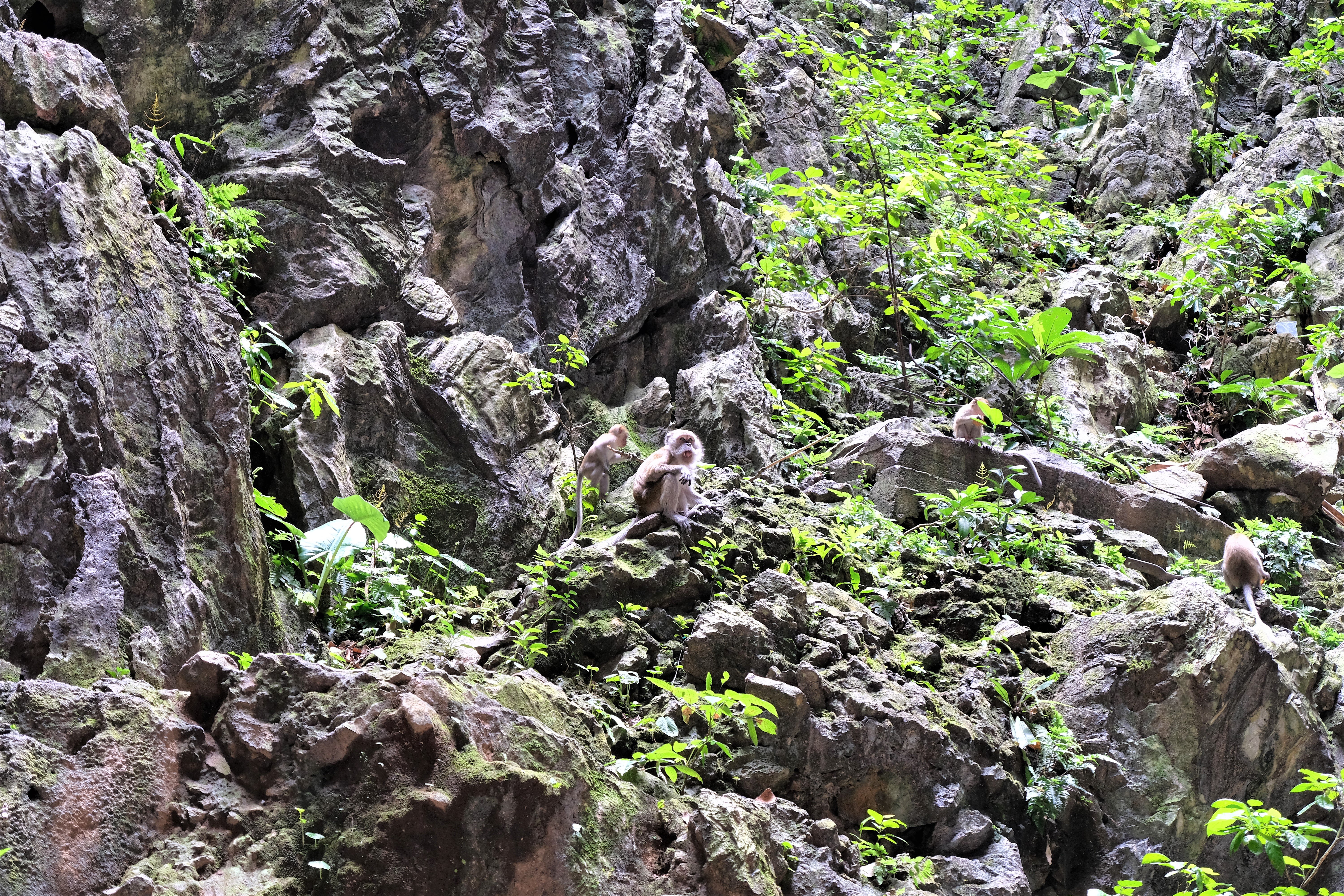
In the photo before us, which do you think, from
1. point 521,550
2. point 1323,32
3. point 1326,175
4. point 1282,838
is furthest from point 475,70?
point 1323,32

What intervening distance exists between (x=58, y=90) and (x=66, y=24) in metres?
2.30

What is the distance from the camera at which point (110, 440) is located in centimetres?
448

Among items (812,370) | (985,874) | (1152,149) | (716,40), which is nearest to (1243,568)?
(812,370)

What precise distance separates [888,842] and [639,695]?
5.02ft

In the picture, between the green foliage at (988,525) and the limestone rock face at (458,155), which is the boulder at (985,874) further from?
the limestone rock face at (458,155)

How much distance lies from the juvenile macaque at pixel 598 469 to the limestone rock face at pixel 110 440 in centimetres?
267

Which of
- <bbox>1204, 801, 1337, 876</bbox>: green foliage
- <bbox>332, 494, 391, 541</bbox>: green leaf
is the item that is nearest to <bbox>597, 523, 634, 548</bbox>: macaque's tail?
<bbox>332, 494, 391, 541</bbox>: green leaf

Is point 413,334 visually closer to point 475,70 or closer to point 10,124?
point 475,70

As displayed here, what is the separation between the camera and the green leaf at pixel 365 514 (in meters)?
5.59

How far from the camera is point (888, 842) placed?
222 inches

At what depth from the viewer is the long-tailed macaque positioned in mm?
10281

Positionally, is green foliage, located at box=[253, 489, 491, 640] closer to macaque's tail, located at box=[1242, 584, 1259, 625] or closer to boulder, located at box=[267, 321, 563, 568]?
boulder, located at box=[267, 321, 563, 568]

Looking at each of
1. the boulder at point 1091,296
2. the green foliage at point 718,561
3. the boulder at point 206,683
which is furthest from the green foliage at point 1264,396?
the boulder at point 206,683

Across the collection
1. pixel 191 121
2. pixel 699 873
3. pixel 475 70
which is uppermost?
pixel 475 70
